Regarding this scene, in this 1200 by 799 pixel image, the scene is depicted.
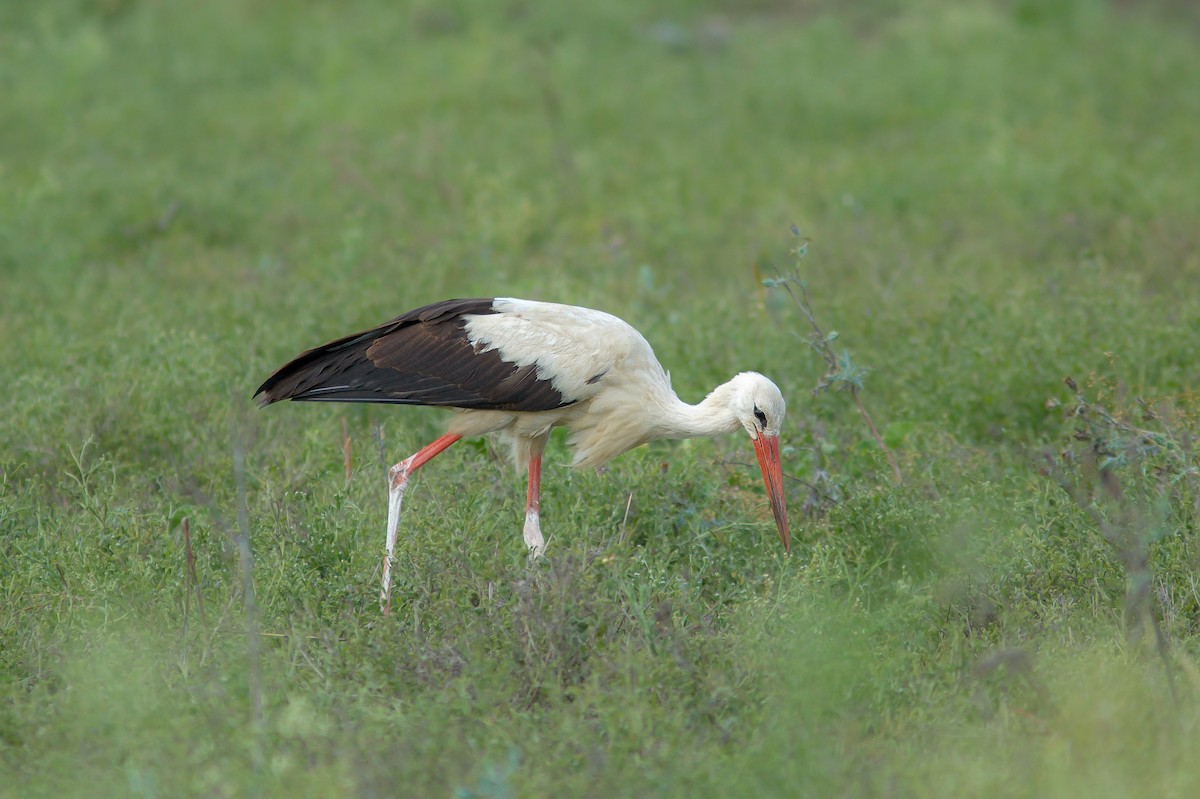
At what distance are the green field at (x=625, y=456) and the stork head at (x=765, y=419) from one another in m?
0.26

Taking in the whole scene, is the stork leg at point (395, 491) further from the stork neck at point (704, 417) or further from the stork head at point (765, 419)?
the stork head at point (765, 419)

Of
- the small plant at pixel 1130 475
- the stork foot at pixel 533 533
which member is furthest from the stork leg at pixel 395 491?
the small plant at pixel 1130 475

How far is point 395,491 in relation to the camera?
16.9ft

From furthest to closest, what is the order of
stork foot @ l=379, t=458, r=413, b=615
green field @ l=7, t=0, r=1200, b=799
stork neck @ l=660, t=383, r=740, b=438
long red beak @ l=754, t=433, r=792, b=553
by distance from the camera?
1. stork neck @ l=660, t=383, r=740, b=438
2. long red beak @ l=754, t=433, r=792, b=553
3. stork foot @ l=379, t=458, r=413, b=615
4. green field @ l=7, t=0, r=1200, b=799

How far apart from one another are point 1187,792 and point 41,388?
198 inches

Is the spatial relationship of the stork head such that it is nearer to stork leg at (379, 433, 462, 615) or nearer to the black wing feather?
the black wing feather

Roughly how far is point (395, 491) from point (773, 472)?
1.42 meters

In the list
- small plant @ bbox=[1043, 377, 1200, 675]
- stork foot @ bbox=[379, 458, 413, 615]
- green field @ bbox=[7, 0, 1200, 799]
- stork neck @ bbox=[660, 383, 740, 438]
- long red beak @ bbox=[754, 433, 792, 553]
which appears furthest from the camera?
stork neck @ bbox=[660, 383, 740, 438]

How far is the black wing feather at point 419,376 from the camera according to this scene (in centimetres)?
523

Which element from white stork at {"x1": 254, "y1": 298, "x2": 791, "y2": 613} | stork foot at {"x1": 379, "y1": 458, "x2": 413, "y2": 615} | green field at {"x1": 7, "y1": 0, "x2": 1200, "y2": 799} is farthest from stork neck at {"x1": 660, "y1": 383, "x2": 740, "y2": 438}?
stork foot at {"x1": 379, "y1": 458, "x2": 413, "y2": 615}

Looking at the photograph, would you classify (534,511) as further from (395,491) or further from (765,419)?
(765,419)

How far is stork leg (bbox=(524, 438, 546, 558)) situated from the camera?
16.8ft

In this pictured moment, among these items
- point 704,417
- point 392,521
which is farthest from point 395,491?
Result: point 704,417

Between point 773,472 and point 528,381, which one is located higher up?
point 528,381
